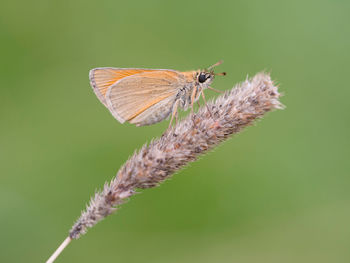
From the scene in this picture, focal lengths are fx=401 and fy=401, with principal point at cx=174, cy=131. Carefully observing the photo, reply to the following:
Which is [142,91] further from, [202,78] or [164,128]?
[164,128]

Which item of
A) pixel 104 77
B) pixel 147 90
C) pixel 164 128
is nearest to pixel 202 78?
pixel 147 90

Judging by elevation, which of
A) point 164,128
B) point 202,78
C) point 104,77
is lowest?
point 164,128

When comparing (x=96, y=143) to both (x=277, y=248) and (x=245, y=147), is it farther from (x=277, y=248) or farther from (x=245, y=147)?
(x=277, y=248)

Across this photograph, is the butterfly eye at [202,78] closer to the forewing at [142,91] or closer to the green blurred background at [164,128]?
the forewing at [142,91]

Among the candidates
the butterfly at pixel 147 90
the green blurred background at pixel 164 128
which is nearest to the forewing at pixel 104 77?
the butterfly at pixel 147 90

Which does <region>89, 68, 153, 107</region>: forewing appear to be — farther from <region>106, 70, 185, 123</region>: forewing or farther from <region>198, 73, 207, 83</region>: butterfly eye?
<region>198, 73, 207, 83</region>: butterfly eye

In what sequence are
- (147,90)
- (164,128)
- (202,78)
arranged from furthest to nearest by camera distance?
1. (164,128)
2. (147,90)
3. (202,78)

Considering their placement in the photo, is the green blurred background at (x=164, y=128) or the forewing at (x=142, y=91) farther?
the green blurred background at (x=164, y=128)
